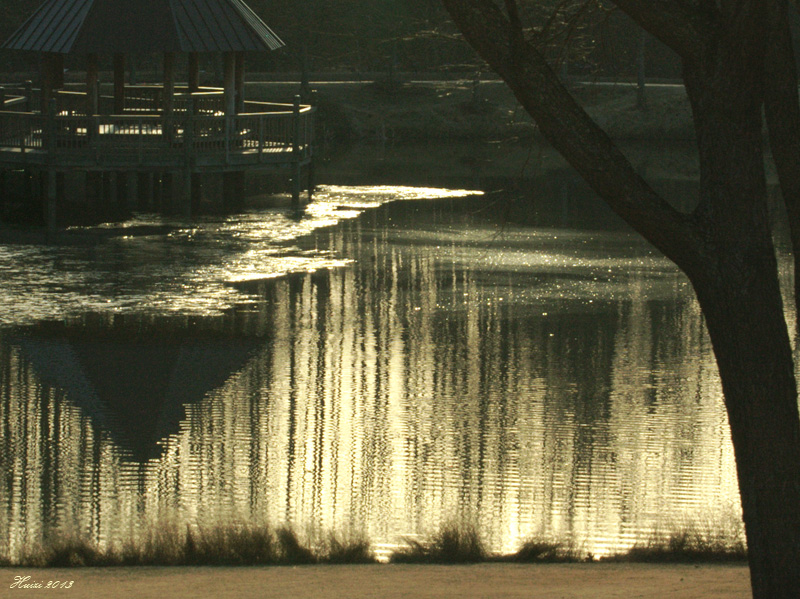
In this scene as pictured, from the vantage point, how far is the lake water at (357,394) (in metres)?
10.7

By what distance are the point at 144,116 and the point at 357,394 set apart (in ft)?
46.9

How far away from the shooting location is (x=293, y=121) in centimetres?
2989

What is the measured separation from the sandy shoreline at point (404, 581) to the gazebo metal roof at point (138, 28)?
68.8ft

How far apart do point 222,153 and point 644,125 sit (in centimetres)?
3015

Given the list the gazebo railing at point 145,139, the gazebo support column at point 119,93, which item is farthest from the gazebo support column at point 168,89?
the gazebo support column at point 119,93

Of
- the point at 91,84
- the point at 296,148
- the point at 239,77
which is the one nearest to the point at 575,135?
the point at 296,148

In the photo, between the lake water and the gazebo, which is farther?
the gazebo

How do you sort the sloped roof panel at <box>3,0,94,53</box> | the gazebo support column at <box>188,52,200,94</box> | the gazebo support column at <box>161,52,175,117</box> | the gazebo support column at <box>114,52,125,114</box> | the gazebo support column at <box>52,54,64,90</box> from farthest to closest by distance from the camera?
the gazebo support column at <box>188,52,200,94</box> < the gazebo support column at <box>114,52,125,114</box> < the gazebo support column at <box>52,54,64,90</box> < the sloped roof panel at <box>3,0,94,53</box> < the gazebo support column at <box>161,52,175,117</box>

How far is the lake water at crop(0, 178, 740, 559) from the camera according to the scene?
10656mm

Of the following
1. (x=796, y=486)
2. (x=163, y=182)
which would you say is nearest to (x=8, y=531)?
(x=796, y=486)

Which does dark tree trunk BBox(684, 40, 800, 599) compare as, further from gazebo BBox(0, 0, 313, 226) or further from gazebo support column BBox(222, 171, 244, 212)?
gazebo support column BBox(222, 171, 244, 212)

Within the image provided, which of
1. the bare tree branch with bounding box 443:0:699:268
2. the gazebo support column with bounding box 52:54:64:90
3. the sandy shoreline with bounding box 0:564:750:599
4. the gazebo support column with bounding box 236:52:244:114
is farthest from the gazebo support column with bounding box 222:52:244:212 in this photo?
the bare tree branch with bounding box 443:0:699:268

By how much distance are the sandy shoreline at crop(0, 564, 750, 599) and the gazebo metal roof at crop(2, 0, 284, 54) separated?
21.0 m

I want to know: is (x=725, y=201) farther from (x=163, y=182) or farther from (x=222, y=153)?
(x=163, y=182)
